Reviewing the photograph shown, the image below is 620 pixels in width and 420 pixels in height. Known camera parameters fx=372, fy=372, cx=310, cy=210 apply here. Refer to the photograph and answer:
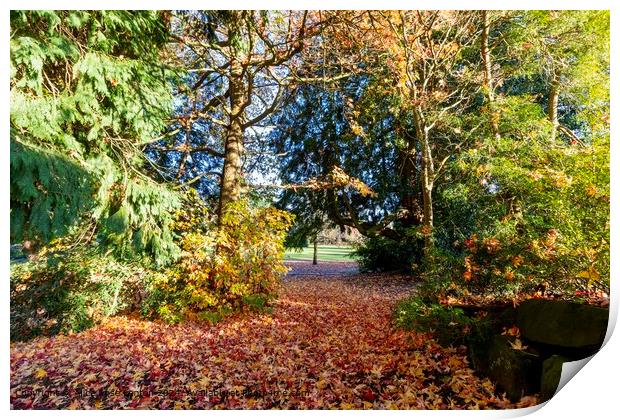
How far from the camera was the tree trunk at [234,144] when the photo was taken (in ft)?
9.89

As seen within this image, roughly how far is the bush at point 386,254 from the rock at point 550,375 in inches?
42.5

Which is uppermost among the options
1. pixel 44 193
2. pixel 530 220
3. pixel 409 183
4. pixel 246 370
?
pixel 409 183

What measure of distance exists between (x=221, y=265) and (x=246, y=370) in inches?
37.4

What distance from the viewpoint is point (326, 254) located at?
3186 mm

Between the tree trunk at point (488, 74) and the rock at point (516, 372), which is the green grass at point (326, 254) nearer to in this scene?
the rock at point (516, 372)

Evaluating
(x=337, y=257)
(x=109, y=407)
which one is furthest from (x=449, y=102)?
(x=109, y=407)

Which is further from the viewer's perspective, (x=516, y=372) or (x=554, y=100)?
(x=554, y=100)

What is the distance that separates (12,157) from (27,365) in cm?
Result: 128

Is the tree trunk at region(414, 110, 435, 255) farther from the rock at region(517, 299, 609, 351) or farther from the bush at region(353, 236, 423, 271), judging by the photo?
the rock at region(517, 299, 609, 351)

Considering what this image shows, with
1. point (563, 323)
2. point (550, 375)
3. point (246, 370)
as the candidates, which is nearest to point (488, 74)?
point (563, 323)

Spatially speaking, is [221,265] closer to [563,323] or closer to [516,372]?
[516,372]

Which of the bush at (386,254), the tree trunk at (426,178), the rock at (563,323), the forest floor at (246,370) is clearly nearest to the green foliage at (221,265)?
the forest floor at (246,370)

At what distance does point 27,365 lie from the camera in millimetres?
2311
